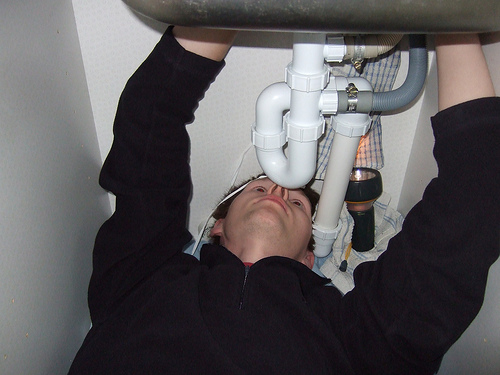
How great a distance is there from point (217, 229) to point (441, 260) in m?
0.62

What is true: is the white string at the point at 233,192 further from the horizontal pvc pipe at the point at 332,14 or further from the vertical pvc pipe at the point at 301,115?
the horizontal pvc pipe at the point at 332,14

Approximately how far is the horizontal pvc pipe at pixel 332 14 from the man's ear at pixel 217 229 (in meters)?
0.78

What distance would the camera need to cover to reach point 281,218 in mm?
1012

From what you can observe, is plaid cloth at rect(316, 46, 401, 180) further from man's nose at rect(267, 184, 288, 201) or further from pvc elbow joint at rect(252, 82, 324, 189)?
pvc elbow joint at rect(252, 82, 324, 189)

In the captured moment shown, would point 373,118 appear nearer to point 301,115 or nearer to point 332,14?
point 301,115

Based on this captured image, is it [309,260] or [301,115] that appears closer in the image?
[301,115]

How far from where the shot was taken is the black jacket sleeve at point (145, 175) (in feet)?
2.73

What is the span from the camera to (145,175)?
881 millimetres

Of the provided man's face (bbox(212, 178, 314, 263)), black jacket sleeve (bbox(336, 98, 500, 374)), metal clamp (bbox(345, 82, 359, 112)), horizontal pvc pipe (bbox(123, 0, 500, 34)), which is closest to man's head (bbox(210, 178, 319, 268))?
man's face (bbox(212, 178, 314, 263))

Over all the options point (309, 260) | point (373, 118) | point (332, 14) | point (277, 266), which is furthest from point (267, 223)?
point (332, 14)

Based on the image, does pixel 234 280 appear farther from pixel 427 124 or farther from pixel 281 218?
pixel 427 124

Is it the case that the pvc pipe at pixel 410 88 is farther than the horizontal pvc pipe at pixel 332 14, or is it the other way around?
the pvc pipe at pixel 410 88

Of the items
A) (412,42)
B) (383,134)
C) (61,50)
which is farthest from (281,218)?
(61,50)

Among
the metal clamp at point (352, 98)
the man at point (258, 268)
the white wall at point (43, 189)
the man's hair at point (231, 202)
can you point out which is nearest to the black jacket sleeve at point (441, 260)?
the man at point (258, 268)
